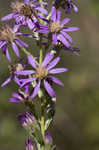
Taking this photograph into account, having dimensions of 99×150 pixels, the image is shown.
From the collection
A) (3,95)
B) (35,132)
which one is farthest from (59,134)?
(35,132)

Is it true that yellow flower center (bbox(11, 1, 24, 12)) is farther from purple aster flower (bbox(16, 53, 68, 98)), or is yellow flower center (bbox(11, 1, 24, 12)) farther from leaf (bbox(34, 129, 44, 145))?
leaf (bbox(34, 129, 44, 145))

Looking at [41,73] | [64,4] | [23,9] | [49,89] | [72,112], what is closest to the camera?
[49,89]

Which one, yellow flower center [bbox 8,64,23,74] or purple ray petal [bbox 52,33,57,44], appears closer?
purple ray petal [bbox 52,33,57,44]

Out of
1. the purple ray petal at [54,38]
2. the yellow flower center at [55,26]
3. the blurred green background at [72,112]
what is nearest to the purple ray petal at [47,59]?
the purple ray petal at [54,38]

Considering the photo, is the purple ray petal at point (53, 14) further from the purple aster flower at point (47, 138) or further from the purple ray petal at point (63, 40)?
the purple aster flower at point (47, 138)

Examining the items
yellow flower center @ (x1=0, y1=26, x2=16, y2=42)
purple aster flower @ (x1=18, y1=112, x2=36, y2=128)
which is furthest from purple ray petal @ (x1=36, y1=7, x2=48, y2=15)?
purple aster flower @ (x1=18, y1=112, x2=36, y2=128)

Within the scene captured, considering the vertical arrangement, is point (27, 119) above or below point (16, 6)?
below

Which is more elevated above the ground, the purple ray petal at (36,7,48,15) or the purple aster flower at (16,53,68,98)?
the purple ray petal at (36,7,48,15)

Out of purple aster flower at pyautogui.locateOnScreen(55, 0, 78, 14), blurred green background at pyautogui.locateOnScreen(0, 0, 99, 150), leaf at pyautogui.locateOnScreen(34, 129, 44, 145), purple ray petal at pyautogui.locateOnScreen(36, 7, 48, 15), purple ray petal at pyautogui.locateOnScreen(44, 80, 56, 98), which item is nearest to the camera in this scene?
purple ray petal at pyautogui.locateOnScreen(44, 80, 56, 98)

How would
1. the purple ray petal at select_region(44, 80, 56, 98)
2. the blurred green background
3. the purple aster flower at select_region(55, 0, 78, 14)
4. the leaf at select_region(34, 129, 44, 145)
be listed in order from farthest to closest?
the blurred green background
the purple aster flower at select_region(55, 0, 78, 14)
the leaf at select_region(34, 129, 44, 145)
the purple ray petal at select_region(44, 80, 56, 98)

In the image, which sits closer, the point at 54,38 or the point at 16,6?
the point at 54,38

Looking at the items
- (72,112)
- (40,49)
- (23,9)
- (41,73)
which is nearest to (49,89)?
(41,73)

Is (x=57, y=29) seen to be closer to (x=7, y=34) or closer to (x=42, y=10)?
(x=42, y=10)
